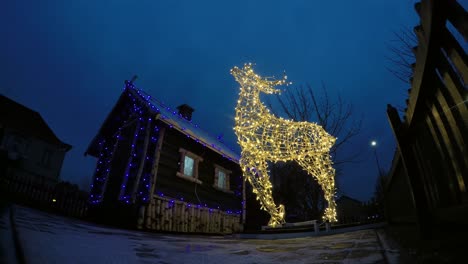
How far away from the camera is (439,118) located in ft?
5.61

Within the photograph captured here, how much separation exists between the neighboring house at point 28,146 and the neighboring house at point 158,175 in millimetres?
12613

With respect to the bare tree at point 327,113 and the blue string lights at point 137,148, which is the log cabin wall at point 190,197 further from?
the bare tree at point 327,113

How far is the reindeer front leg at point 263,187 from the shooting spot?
7.47m

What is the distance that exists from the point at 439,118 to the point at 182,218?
356 inches

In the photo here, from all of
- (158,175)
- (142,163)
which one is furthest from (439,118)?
(142,163)

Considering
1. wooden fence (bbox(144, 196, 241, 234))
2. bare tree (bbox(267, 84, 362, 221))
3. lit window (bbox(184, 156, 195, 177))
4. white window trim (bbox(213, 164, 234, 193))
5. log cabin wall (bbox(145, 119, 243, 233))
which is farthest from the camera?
bare tree (bbox(267, 84, 362, 221))

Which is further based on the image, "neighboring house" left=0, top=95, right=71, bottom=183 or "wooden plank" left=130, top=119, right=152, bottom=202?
"neighboring house" left=0, top=95, right=71, bottom=183

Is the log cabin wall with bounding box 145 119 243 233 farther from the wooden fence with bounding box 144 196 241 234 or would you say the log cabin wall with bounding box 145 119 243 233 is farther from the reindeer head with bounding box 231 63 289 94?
the reindeer head with bounding box 231 63 289 94

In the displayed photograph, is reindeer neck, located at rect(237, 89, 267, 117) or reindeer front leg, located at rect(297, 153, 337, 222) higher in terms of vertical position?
reindeer neck, located at rect(237, 89, 267, 117)

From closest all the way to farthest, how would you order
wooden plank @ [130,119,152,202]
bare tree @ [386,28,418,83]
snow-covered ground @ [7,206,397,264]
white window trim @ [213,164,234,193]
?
snow-covered ground @ [7,206,397,264] → bare tree @ [386,28,418,83] → wooden plank @ [130,119,152,202] → white window trim @ [213,164,234,193]

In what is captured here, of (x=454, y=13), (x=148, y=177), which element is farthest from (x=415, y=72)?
(x=148, y=177)

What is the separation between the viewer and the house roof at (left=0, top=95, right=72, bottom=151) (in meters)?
20.9

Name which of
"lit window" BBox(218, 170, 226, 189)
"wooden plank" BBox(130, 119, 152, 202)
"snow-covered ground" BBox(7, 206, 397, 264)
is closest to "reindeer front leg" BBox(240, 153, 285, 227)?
"snow-covered ground" BBox(7, 206, 397, 264)

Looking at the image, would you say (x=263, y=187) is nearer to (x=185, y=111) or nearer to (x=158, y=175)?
(x=158, y=175)
